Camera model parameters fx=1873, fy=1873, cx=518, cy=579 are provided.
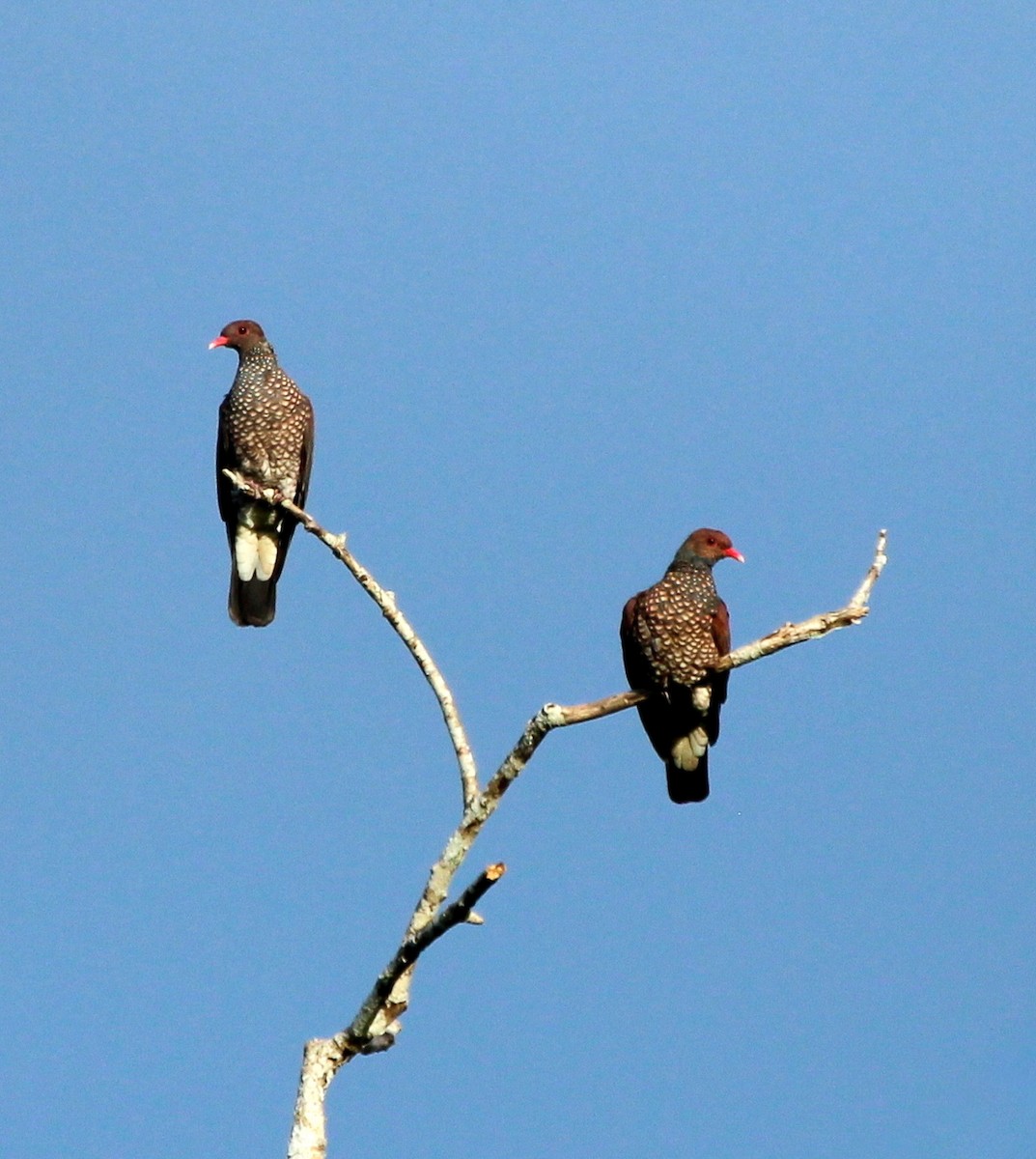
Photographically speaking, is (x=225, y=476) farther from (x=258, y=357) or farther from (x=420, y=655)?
(x=420, y=655)

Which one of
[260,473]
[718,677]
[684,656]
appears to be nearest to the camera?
[684,656]

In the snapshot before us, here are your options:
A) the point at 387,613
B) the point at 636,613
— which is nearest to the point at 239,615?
the point at 636,613

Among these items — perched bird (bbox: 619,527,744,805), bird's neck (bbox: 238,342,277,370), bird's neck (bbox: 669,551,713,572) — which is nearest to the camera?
perched bird (bbox: 619,527,744,805)

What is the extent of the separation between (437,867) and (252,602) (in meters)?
3.37

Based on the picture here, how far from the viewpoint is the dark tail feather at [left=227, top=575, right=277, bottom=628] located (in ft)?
28.0

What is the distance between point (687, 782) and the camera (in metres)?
7.62

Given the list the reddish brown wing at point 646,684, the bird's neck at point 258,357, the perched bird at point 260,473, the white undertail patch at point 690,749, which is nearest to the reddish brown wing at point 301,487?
the perched bird at point 260,473

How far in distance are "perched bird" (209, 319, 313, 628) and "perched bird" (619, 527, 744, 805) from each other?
197 centimetres

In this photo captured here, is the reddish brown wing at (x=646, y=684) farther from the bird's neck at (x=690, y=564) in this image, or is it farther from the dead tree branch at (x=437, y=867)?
the dead tree branch at (x=437, y=867)

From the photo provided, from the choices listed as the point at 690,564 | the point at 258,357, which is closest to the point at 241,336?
the point at 258,357

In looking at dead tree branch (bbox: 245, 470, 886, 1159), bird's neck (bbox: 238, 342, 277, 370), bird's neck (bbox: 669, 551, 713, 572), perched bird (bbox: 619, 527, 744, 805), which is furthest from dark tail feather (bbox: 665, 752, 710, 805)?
bird's neck (bbox: 238, 342, 277, 370)

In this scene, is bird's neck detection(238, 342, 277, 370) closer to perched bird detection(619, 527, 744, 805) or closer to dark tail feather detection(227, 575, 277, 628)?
dark tail feather detection(227, 575, 277, 628)

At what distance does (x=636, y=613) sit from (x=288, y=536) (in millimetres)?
2087

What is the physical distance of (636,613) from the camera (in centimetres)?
732
